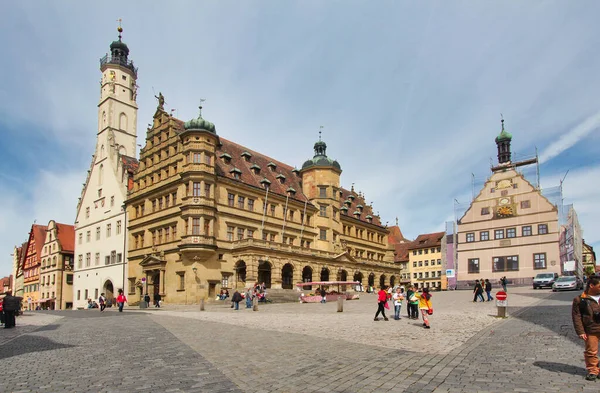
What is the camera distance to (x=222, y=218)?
48031 mm

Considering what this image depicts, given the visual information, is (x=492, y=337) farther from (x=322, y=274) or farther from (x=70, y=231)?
(x=70, y=231)

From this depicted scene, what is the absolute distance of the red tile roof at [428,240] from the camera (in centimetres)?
9688

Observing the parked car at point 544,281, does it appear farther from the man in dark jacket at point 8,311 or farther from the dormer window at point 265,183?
the man in dark jacket at point 8,311

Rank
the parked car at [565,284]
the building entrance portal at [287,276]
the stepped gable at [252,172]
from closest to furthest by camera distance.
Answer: the parked car at [565,284], the stepped gable at [252,172], the building entrance portal at [287,276]

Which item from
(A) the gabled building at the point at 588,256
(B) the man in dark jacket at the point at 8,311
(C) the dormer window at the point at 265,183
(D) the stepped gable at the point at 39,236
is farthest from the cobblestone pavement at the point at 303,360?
(A) the gabled building at the point at 588,256

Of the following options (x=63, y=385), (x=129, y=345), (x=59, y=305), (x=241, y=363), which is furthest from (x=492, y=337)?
(x=59, y=305)

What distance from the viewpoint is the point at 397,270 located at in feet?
240

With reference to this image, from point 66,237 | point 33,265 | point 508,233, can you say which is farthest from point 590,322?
point 33,265

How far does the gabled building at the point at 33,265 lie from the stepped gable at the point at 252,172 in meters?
43.5

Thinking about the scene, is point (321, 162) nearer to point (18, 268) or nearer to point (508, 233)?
point (508, 233)

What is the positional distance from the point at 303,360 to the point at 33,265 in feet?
277

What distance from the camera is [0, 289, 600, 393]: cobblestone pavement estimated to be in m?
8.68

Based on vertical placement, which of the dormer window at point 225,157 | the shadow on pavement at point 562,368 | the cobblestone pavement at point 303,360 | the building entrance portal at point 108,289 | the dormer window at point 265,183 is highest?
the dormer window at point 225,157

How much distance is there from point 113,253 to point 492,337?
49.2 meters
